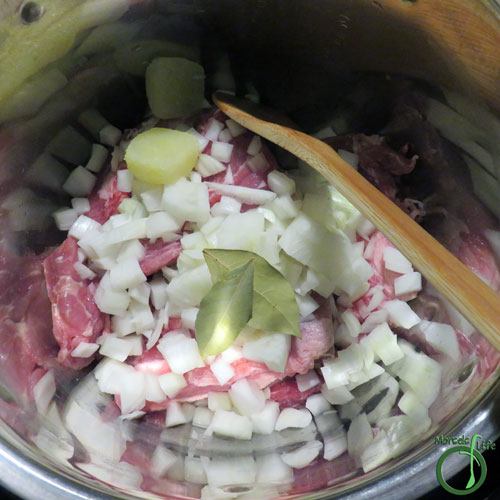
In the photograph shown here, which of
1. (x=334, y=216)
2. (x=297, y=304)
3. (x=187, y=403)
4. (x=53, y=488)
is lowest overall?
(x=187, y=403)

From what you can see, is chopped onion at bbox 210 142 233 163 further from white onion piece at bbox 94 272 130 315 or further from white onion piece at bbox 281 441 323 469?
white onion piece at bbox 281 441 323 469

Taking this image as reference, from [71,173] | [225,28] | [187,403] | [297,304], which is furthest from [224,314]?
[225,28]

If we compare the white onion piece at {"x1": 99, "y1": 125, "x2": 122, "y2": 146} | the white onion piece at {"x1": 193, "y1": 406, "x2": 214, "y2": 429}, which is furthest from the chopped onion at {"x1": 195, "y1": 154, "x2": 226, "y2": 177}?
the white onion piece at {"x1": 193, "y1": 406, "x2": 214, "y2": 429}

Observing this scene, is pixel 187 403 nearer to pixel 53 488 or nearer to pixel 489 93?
pixel 53 488

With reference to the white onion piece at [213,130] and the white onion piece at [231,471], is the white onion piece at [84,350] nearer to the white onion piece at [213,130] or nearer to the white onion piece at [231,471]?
the white onion piece at [231,471]

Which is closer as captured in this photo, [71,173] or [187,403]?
[187,403]

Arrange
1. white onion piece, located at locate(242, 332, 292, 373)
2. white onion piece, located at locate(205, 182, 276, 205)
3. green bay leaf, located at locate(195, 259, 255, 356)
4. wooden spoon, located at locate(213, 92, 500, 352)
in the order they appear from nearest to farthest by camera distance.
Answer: wooden spoon, located at locate(213, 92, 500, 352)
green bay leaf, located at locate(195, 259, 255, 356)
white onion piece, located at locate(242, 332, 292, 373)
white onion piece, located at locate(205, 182, 276, 205)

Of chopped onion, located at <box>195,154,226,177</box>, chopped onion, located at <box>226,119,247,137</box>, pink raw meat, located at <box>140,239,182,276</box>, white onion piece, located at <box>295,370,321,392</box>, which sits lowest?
white onion piece, located at <box>295,370,321,392</box>

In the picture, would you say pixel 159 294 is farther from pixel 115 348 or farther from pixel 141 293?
pixel 115 348
